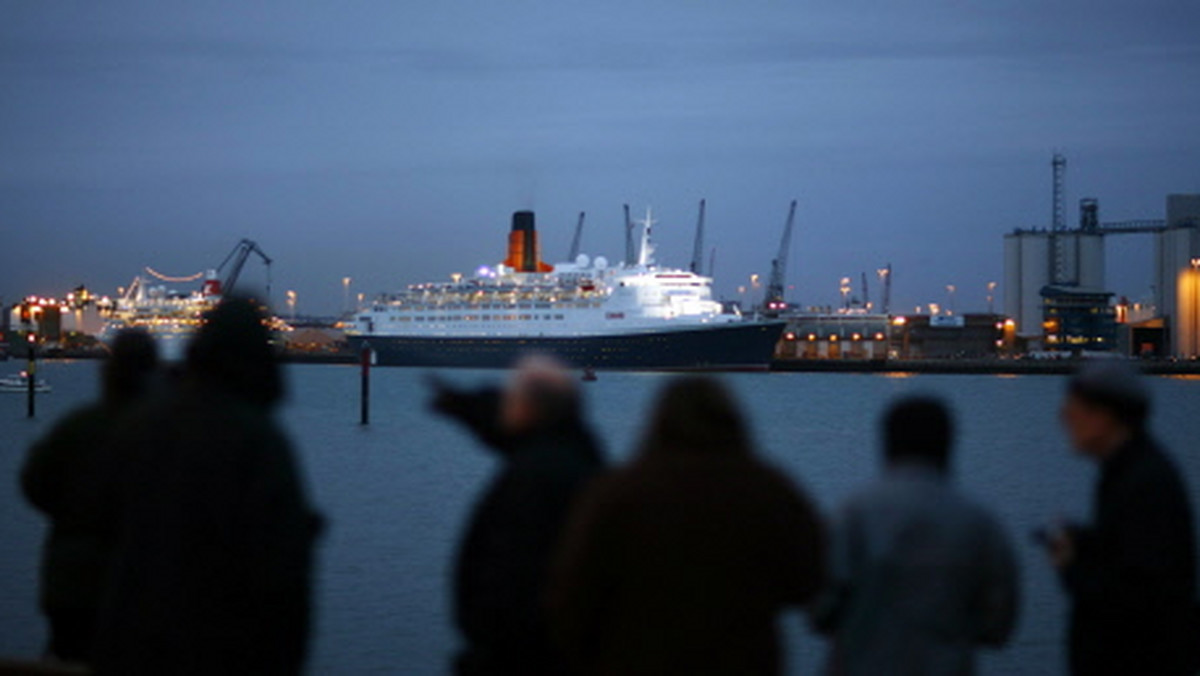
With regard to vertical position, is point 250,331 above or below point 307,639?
above

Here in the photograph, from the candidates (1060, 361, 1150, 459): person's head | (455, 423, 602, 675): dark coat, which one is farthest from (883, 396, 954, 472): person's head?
(455, 423, 602, 675): dark coat

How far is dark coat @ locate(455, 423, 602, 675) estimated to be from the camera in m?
3.79

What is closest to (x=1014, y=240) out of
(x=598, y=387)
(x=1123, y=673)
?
(x=598, y=387)

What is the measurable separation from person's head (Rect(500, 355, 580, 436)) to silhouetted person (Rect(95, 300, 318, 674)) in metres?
0.61

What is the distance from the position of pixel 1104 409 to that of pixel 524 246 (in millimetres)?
90971

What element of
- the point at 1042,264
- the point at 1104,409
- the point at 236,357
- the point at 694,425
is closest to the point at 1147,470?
the point at 1104,409

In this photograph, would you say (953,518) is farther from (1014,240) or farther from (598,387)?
(1014,240)

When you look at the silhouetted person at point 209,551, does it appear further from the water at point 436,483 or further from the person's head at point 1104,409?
the water at point 436,483

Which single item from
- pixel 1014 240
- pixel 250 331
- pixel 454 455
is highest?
pixel 1014 240

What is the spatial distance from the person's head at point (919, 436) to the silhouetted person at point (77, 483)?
7.90ft

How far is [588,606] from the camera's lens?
3.30 metres

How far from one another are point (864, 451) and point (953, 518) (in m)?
32.2

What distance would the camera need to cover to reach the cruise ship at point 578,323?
3022 inches

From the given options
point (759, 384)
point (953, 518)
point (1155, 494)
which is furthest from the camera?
point (759, 384)
